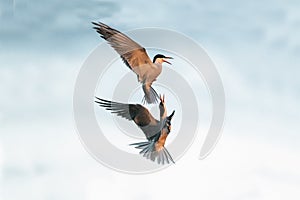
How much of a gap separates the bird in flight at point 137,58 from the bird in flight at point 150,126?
0.11m

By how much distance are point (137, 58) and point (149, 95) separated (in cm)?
28

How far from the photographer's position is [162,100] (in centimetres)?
390

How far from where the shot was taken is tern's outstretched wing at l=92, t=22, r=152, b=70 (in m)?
3.85

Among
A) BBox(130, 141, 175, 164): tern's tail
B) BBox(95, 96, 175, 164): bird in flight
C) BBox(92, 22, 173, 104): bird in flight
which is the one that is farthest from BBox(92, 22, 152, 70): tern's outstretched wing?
BBox(130, 141, 175, 164): tern's tail

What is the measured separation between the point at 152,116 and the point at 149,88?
0.21m

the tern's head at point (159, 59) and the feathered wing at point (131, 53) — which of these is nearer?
the feathered wing at point (131, 53)

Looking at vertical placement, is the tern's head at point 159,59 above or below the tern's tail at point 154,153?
above

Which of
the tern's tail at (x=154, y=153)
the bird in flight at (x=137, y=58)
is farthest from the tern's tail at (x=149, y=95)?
the tern's tail at (x=154, y=153)

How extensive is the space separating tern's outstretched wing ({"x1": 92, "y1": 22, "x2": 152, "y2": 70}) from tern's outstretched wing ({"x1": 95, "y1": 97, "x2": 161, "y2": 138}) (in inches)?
12.2

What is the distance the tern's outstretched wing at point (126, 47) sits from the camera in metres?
3.85

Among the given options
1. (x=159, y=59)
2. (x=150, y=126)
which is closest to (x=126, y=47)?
(x=159, y=59)

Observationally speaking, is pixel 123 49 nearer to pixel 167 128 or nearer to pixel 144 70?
pixel 144 70

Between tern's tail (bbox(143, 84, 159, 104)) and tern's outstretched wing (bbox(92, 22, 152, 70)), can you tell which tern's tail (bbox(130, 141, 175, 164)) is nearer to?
tern's tail (bbox(143, 84, 159, 104))

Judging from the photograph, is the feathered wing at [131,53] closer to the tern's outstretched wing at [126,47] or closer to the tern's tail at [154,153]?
the tern's outstretched wing at [126,47]
